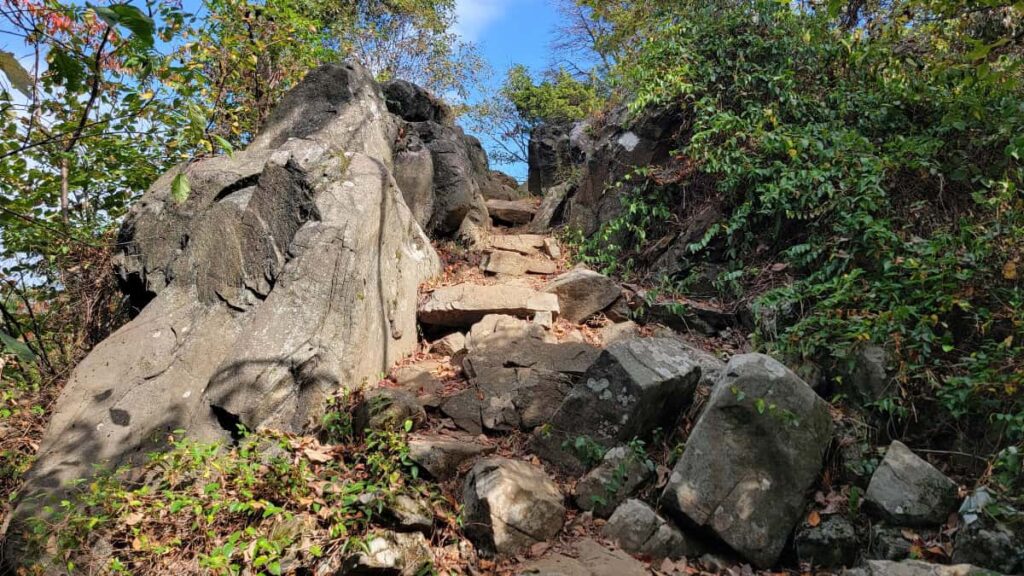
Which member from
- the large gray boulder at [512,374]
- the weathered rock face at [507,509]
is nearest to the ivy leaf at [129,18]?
the weathered rock face at [507,509]

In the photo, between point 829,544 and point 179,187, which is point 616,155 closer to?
point 829,544

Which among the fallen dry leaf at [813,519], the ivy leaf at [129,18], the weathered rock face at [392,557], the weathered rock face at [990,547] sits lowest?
the weathered rock face at [990,547]

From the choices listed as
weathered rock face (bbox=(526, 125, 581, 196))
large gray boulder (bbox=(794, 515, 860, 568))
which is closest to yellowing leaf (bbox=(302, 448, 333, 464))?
large gray boulder (bbox=(794, 515, 860, 568))

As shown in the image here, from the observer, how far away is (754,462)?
4.70m

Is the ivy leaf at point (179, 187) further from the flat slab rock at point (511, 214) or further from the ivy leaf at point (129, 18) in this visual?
the flat slab rock at point (511, 214)

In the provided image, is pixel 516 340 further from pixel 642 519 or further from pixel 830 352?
pixel 830 352

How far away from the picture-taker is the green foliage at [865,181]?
207 inches

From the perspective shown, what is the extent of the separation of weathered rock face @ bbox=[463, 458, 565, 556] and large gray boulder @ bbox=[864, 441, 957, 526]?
244cm

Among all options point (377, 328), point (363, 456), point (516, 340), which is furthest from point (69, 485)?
point (516, 340)

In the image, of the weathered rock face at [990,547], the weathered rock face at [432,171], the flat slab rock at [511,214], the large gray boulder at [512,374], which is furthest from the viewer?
the flat slab rock at [511,214]

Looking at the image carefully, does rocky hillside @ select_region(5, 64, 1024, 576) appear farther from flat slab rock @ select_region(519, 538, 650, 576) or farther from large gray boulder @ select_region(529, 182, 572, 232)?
large gray boulder @ select_region(529, 182, 572, 232)

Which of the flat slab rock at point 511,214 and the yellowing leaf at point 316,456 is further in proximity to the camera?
the flat slab rock at point 511,214

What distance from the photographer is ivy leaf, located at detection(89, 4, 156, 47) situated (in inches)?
66.0

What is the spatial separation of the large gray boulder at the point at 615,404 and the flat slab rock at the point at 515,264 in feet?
13.4
